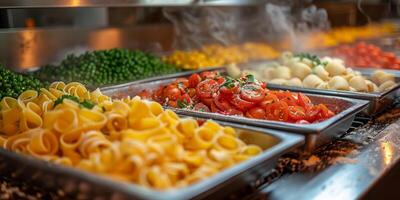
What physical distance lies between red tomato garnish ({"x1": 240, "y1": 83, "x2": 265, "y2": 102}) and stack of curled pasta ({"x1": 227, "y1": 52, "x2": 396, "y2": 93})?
2.12ft

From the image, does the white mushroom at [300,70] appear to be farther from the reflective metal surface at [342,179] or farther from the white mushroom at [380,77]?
the reflective metal surface at [342,179]

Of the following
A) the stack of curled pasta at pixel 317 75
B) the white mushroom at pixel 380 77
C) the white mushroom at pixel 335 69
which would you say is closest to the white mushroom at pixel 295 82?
the stack of curled pasta at pixel 317 75

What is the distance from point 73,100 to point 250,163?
0.66 meters

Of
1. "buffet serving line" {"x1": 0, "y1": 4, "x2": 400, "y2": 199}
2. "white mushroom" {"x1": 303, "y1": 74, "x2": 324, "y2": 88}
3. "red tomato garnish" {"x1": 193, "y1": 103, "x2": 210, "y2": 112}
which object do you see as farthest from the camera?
"white mushroom" {"x1": 303, "y1": 74, "x2": 324, "y2": 88}

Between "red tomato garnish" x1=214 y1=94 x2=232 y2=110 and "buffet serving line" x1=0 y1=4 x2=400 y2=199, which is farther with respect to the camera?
"red tomato garnish" x1=214 y1=94 x2=232 y2=110

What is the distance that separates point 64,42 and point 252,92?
1613mm

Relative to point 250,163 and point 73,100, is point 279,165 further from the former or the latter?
point 73,100

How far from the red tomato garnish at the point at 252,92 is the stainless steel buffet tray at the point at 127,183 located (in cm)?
46

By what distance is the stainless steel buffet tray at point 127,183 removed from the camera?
3.37ft

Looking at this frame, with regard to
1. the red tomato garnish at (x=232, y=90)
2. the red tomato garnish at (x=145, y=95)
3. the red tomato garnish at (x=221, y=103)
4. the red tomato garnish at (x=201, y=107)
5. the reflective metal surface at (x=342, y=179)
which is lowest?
the reflective metal surface at (x=342, y=179)

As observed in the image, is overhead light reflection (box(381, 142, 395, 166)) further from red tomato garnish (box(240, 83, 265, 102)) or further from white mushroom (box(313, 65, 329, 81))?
white mushroom (box(313, 65, 329, 81))

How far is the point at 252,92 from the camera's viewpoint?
1.98m

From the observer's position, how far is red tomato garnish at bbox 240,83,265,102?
76.5 inches

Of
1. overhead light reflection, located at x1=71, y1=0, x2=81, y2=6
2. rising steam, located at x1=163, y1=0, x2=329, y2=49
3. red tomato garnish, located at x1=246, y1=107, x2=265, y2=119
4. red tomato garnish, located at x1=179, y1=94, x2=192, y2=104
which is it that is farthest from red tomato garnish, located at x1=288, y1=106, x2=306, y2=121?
rising steam, located at x1=163, y1=0, x2=329, y2=49
